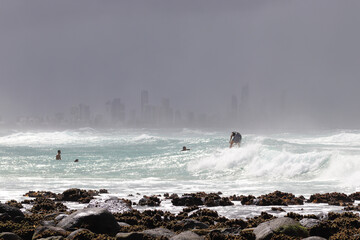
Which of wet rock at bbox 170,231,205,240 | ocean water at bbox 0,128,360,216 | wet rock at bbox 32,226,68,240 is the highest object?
ocean water at bbox 0,128,360,216

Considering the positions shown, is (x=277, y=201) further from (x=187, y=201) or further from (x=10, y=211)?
(x=10, y=211)

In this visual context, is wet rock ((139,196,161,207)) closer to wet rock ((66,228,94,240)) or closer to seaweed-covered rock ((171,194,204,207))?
seaweed-covered rock ((171,194,204,207))

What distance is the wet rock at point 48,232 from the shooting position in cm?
930

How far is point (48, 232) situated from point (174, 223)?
13.0ft

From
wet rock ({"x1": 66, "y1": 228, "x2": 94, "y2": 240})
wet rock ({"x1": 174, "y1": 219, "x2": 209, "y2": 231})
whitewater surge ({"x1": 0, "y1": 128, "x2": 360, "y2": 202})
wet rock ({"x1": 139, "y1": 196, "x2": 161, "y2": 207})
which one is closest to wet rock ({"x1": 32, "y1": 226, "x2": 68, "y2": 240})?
wet rock ({"x1": 66, "y1": 228, "x2": 94, "y2": 240})

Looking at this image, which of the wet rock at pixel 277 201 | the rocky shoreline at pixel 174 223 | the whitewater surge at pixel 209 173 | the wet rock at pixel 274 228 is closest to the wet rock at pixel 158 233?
the rocky shoreline at pixel 174 223

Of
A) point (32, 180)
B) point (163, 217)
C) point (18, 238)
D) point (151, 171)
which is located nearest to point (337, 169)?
point (151, 171)

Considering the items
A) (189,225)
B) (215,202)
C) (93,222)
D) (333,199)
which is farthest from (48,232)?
(333,199)

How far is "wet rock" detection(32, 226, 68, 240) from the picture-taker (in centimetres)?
930

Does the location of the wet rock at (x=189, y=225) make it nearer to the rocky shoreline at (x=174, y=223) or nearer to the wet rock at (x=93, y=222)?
the rocky shoreline at (x=174, y=223)

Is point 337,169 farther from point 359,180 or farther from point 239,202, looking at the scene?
point 239,202

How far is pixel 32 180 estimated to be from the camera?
84.3 ft

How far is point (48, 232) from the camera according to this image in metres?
9.36

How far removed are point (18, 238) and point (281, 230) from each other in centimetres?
595
